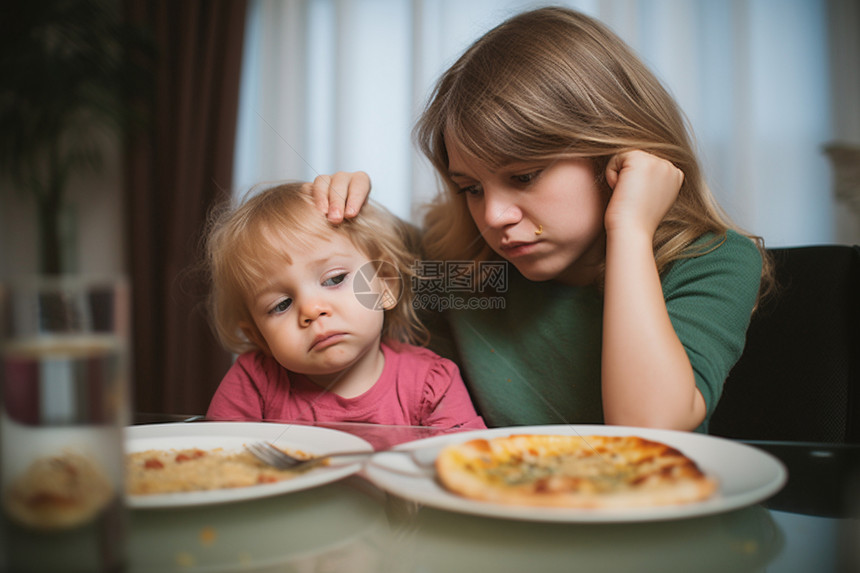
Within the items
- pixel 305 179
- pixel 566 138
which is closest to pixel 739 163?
pixel 566 138

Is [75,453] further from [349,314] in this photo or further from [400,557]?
[349,314]

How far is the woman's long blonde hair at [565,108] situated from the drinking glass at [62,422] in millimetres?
443

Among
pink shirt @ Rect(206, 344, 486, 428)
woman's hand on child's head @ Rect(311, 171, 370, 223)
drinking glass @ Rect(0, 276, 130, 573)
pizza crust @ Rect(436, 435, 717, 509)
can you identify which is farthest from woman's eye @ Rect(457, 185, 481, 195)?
drinking glass @ Rect(0, 276, 130, 573)

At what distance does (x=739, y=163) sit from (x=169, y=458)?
4.19 ft

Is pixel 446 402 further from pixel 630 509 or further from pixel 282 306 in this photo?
pixel 630 509

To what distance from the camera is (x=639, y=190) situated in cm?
56

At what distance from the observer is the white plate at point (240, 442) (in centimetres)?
28

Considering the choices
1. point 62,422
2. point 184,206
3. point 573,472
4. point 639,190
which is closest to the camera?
point 62,422

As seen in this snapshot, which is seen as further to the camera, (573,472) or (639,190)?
(639,190)

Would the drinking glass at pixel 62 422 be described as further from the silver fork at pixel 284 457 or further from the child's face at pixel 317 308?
the child's face at pixel 317 308

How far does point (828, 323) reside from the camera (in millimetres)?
656

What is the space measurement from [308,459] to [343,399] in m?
0.33

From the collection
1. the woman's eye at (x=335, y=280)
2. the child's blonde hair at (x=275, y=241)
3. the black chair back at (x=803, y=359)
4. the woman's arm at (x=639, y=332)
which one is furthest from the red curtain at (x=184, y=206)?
the black chair back at (x=803, y=359)

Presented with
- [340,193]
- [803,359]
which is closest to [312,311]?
[340,193]
